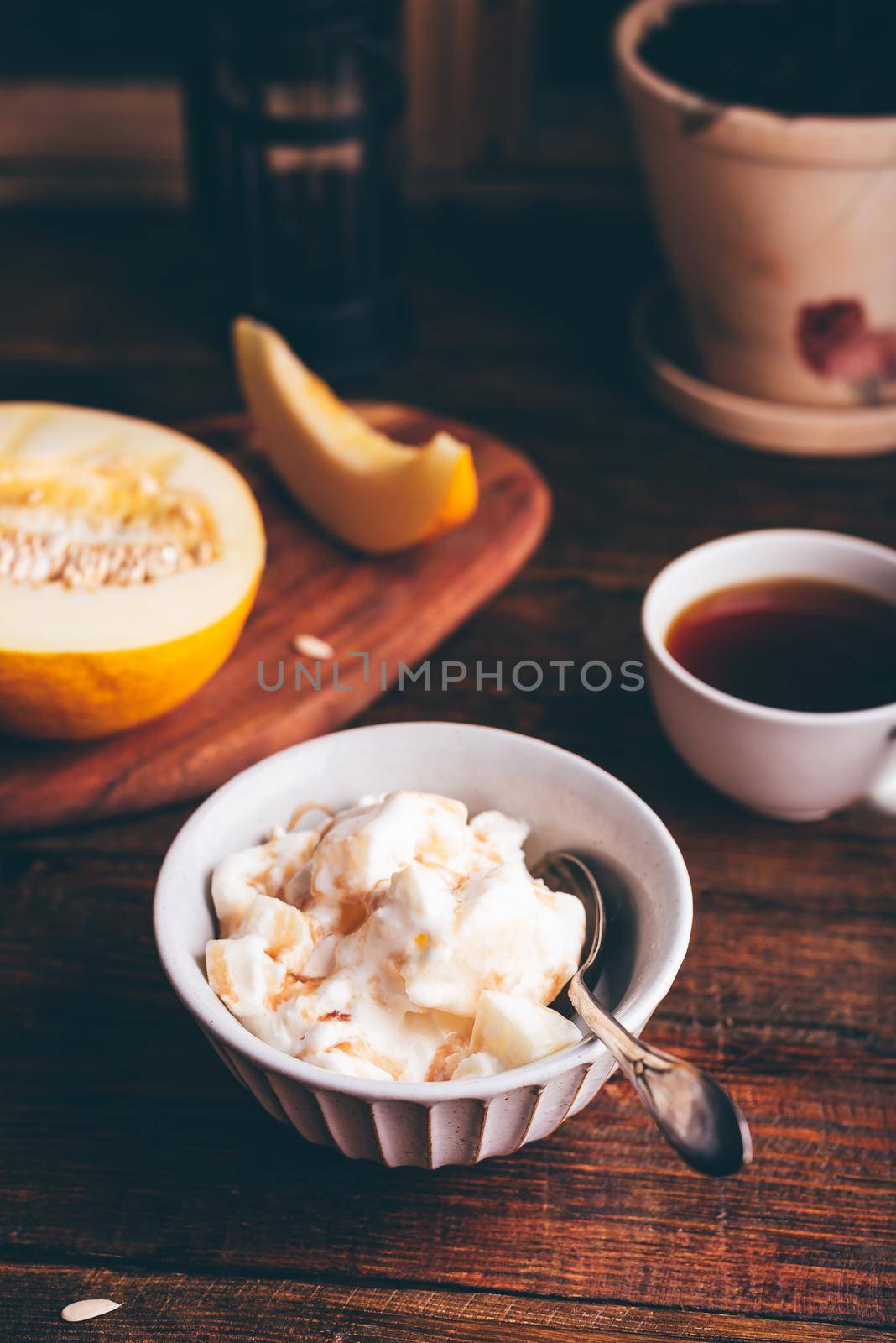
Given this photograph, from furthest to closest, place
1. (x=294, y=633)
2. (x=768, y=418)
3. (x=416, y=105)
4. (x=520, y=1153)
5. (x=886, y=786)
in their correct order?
(x=416, y=105), (x=768, y=418), (x=294, y=633), (x=886, y=786), (x=520, y=1153)

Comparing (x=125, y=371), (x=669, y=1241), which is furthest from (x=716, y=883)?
(x=125, y=371)

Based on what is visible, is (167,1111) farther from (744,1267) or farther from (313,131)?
(313,131)

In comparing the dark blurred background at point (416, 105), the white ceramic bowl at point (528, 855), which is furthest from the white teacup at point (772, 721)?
the dark blurred background at point (416, 105)

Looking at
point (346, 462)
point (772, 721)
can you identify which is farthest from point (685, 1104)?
point (346, 462)

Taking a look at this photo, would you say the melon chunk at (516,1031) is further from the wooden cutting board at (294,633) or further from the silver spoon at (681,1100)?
the wooden cutting board at (294,633)

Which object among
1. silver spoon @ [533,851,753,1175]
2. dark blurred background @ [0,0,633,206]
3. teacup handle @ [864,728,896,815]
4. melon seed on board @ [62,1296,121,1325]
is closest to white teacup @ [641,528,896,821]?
teacup handle @ [864,728,896,815]

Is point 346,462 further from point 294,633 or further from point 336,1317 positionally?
point 336,1317
